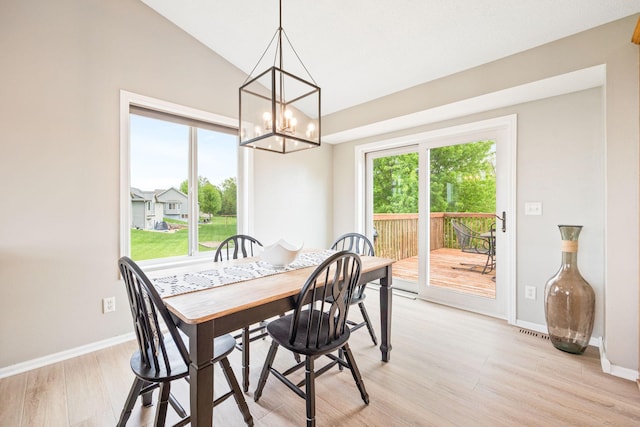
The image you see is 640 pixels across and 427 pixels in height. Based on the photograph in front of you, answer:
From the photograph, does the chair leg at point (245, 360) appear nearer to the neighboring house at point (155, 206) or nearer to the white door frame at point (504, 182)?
the neighboring house at point (155, 206)

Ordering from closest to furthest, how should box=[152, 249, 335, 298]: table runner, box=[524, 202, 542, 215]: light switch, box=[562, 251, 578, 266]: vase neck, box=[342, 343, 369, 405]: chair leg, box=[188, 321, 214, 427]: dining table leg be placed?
box=[188, 321, 214, 427]: dining table leg < box=[152, 249, 335, 298]: table runner < box=[342, 343, 369, 405]: chair leg < box=[562, 251, 578, 266]: vase neck < box=[524, 202, 542, 215]: light switch

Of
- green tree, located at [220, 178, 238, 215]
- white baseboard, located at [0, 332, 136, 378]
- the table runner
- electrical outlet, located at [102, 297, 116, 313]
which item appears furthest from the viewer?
green tree, located at [220, 178, 238, 215]

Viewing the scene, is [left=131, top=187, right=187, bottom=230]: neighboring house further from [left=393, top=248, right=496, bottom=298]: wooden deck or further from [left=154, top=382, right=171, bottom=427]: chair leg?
[left=393, top=248, right=496, bottom=298]: wooden deck

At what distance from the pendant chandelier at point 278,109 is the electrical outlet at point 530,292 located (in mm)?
2467

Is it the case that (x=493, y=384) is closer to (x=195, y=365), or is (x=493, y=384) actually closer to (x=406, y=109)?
(x=195, y=365)

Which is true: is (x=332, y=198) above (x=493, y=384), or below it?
above

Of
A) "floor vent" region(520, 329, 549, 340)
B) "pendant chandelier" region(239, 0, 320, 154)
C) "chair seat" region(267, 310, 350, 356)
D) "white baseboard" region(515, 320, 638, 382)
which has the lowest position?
"floor vent" region(520, 329, 549, 340)

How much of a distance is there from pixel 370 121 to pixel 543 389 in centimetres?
288

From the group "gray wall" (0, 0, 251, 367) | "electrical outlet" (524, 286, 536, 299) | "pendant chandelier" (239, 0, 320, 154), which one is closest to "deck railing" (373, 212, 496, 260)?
"electrical outlet" (524, 286, 536, 299)

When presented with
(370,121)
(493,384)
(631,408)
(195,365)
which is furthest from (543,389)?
→ (370,121)

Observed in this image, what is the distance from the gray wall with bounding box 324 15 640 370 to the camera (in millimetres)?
1926

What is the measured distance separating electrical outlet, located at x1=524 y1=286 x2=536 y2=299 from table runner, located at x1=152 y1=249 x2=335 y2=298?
6.77 feet

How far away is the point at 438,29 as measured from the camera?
7.48 feet

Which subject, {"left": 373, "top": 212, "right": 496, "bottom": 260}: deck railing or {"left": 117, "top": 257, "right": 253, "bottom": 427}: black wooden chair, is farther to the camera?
{"left": 373, "top": 212, "right": 496, "bottom": 260}: deck railing
